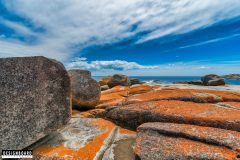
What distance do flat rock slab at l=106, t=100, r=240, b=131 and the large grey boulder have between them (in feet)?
10.8

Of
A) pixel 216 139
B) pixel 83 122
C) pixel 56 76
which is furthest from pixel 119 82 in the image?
pixel 216 139

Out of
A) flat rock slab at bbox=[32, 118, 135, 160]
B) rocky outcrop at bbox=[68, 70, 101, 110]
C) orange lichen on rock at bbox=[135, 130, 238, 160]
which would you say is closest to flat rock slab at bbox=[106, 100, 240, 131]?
flat rock slab at bbox=[32, 118, 135, 160]

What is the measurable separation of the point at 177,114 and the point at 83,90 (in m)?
7.03

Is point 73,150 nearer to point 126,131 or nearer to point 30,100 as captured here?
point 30,100

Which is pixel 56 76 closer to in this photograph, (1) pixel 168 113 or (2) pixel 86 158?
(2) pixel 86 158

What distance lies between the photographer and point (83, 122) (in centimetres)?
938

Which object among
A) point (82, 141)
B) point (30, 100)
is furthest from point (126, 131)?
point (30, 100)

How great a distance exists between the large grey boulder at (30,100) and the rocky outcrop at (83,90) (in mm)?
4247

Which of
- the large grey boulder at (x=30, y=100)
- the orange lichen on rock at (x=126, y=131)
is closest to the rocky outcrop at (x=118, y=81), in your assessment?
the orange lichen on rock at (x=126, y=131)

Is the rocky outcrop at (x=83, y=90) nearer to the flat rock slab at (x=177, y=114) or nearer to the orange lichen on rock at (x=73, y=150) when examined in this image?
the flat rock slab at (x=177, y=114)

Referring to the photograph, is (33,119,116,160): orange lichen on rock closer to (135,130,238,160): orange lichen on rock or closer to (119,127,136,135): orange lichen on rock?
(119,127,136,135): orange lichen on rock

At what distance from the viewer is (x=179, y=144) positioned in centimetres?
586

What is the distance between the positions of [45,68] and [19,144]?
3260 mm

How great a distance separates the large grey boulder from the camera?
20.7 ft
